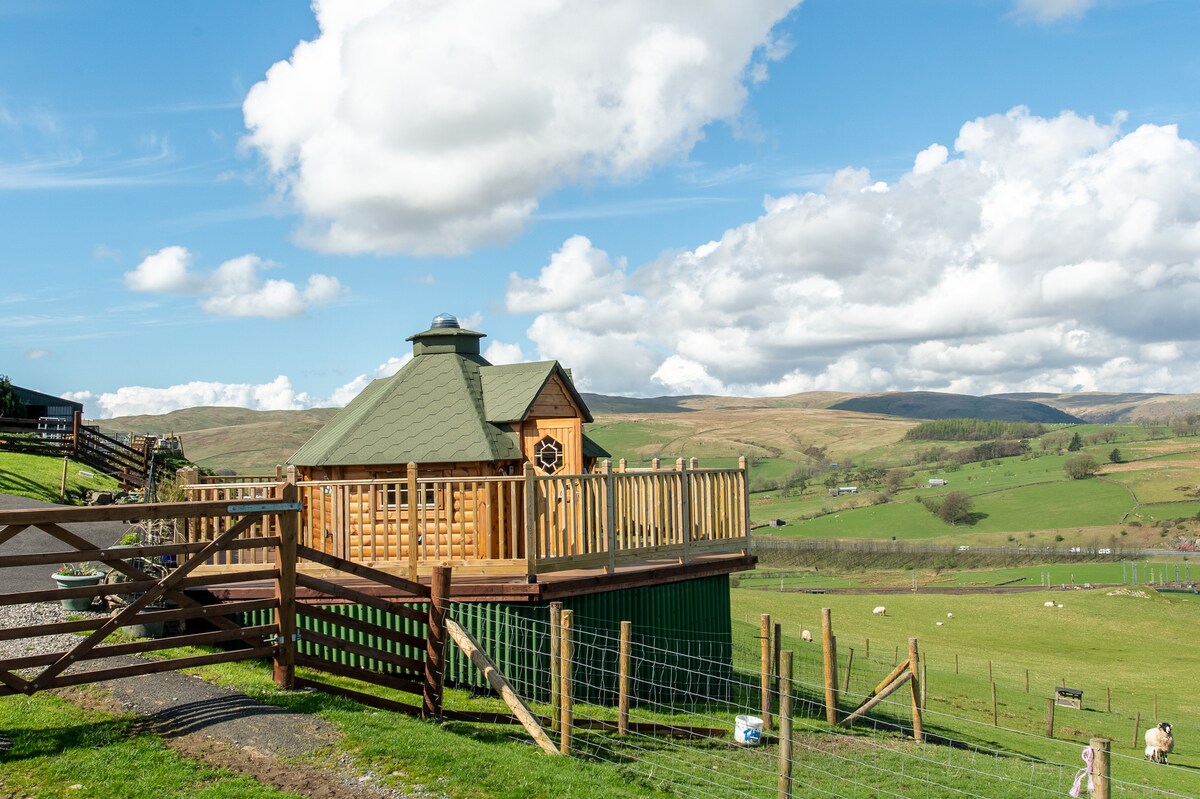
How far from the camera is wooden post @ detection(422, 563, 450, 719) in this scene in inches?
374

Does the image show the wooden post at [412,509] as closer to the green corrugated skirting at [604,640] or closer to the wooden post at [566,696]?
the green corrugated skirting at [604,640]

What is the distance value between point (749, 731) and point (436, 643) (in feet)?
15.6

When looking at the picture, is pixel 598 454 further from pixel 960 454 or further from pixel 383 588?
pixel 960 454

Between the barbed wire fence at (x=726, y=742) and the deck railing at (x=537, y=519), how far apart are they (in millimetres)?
1139

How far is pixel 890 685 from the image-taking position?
594 inches

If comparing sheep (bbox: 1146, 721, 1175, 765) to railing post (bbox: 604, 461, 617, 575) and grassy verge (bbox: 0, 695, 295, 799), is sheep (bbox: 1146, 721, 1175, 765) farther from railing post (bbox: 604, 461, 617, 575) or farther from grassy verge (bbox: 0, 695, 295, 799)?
grassy verge (bbox: 0, 695, 295, 799)

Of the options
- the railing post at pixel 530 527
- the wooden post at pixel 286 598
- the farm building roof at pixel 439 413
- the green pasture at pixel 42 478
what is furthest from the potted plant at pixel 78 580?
the green pasture at pixel 42 478

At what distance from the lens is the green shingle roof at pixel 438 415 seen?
54.2ft

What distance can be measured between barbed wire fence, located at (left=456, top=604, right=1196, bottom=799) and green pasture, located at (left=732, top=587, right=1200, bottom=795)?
803 mm

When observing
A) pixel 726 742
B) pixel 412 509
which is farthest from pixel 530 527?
pixel 726 742

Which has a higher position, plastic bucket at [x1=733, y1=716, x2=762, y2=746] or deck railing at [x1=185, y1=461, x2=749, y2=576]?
deck railing at [x1=185, y1=461, x2=749, y2=576]

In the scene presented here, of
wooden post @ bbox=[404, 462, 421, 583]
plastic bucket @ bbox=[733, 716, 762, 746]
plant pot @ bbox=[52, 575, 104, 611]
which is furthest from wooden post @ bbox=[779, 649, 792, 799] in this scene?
plant pot @ bbox=[52, 575, 104, 611]

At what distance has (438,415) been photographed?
1747cm

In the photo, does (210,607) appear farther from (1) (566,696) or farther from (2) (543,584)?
(2) (543,584)
